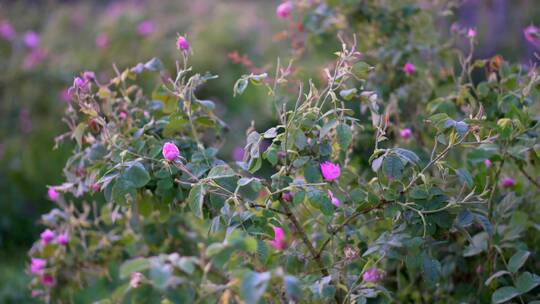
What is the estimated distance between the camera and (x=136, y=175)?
1.46 metres

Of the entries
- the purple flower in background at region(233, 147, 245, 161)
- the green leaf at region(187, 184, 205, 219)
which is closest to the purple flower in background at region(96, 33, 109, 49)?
the purple flower in background at region(233, 147, 245, 161)

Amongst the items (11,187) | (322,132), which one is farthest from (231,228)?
(11,187)

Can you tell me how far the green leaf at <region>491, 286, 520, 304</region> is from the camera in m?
1.45

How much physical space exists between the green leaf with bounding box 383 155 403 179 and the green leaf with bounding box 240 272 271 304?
0.46 metres

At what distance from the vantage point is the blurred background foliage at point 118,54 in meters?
2.76

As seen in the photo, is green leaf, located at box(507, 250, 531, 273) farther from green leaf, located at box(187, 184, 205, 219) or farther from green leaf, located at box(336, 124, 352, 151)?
green leaf, located at box(187, 184, 205, 219)

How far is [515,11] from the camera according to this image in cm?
664

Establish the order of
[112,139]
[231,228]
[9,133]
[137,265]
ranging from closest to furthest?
[137,265] < [231,228] < [112,139] < [9,133]

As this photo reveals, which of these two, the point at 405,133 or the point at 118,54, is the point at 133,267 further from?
the point at 118,54

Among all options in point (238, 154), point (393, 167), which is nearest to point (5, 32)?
point (238, 154)

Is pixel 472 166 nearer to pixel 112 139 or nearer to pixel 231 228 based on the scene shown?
pixel 231 228

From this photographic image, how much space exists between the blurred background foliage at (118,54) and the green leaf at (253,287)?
111 cm

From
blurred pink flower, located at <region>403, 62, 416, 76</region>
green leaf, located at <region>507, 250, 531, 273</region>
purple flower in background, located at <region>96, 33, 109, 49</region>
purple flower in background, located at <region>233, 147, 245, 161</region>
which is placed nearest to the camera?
green leaf, located at <region>507, 250, 531, 273</region>

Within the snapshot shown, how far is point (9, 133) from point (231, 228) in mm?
3052
